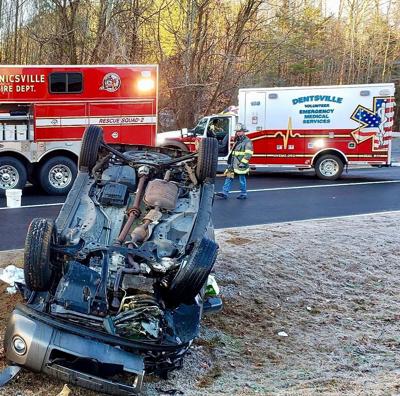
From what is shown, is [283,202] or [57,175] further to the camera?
[57,175]

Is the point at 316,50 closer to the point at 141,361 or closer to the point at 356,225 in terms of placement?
the point at 356,225

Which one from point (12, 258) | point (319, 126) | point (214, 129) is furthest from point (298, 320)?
point (214, 129)

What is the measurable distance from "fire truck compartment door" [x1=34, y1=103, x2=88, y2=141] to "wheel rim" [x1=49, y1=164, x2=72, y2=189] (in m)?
0.73

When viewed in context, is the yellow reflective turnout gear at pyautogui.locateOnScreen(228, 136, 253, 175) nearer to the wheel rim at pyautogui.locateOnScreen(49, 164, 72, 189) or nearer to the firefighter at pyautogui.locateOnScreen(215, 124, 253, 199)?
the firefighter at pyautogui.locateOnScreen(215, 124, 253, 199)

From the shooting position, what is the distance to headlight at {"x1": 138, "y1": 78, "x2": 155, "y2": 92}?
508 inches

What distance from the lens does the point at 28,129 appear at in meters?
12.5

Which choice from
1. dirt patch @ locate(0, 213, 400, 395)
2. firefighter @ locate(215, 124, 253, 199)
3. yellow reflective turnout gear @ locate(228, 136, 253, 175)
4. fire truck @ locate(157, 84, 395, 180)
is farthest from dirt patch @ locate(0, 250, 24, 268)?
fire truck @ locate(157, 84, 395, 180)

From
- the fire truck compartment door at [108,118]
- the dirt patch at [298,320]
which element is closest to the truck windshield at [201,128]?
the fire truck compartment door at [108,118]

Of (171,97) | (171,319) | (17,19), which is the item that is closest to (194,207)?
(171,319)

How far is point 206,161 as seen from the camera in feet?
20.3

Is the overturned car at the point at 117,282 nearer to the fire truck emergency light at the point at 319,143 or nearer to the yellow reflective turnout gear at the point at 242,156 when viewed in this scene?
the yellow reflective turnout gear at the point at 242,156

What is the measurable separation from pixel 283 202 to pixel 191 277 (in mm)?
8119

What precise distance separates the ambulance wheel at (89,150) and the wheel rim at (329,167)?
35.6ft

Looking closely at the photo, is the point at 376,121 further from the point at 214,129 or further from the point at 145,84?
the point at 145,84
